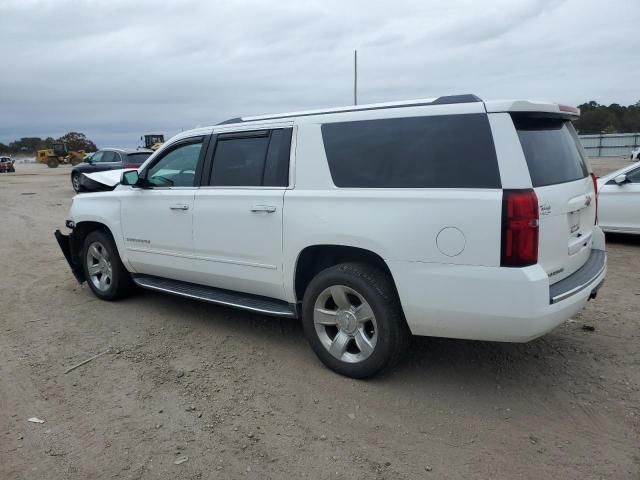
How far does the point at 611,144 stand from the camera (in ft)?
149

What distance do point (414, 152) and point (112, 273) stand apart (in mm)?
3795

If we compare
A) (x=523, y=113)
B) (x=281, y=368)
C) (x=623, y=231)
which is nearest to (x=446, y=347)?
(x=281, y=368)

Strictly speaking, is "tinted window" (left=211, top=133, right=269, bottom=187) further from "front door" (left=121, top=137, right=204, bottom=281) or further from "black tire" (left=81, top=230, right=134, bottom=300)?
"black tire" (left=81, top=230, right=134, bottom=300)

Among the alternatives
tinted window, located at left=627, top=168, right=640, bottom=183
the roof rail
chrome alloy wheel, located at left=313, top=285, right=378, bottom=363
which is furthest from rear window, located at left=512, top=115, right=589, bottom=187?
tinted window, located at left=627, top=168, right=640, bottom=183

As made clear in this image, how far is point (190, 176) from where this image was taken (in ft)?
16.5

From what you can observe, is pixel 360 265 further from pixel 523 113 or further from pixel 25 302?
pixel 25 302

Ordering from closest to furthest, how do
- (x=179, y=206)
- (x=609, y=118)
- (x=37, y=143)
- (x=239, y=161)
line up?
(x=239, y=161), (x=179, y=206), (x=609, y=118), (x=37, y=143)

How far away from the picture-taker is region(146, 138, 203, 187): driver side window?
5031 millimetres

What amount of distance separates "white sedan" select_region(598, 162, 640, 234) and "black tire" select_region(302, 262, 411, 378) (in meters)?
6.22

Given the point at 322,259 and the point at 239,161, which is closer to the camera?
the point at 322,259

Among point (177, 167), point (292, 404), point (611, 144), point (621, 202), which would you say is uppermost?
point (611, 144)

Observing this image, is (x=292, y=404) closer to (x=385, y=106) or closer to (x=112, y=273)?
(x=385, y=106)

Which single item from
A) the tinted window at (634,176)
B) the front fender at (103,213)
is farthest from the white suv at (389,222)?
the tinted window at (634,176)

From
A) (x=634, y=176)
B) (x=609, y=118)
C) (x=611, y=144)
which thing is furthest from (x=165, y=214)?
(x=609, y=118)
